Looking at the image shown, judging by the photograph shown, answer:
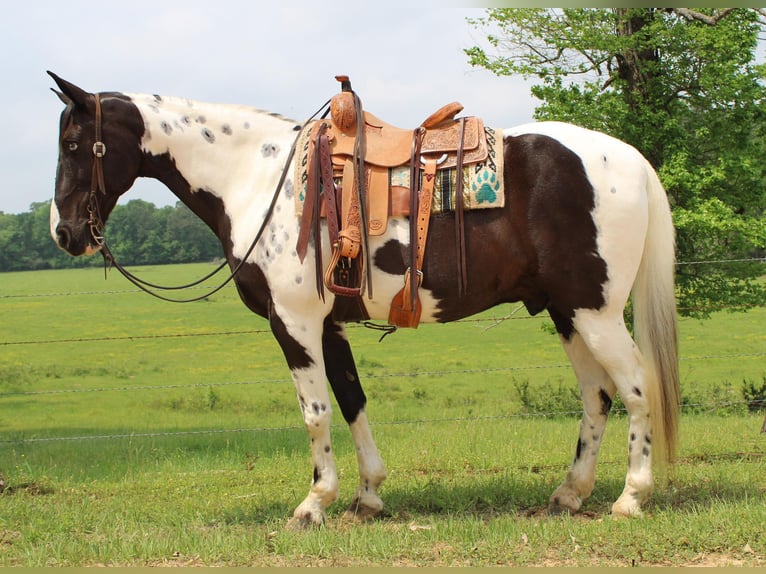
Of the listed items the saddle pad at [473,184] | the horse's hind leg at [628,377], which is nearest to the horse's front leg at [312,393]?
the saddle pad at [473,184]

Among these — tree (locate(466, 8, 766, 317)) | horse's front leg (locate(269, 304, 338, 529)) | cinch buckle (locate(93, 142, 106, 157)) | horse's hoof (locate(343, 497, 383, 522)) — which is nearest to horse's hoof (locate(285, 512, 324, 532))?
horse's front leg (locate(269, 304, 338, 529))

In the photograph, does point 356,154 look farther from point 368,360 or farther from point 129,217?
point 129,217

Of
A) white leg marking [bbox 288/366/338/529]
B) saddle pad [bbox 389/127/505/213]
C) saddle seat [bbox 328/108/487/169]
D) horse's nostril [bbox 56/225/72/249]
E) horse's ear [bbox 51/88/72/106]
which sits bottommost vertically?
white leg marking [bbox 288/366/338/529]

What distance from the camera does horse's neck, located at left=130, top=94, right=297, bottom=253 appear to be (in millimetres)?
4414

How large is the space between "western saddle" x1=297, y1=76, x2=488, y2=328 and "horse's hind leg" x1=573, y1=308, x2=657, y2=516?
2.47 feet

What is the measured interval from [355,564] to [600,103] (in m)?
7.25

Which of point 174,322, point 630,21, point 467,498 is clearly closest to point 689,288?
point 630,21

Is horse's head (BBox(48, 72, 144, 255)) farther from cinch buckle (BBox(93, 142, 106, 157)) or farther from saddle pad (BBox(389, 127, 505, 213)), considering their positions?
saddle pad (BBox(389, 127, 505, 213))

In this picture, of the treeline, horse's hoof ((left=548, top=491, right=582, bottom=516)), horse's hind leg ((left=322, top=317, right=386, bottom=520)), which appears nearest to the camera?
horse's hoof ((left=548, top=491, right=582, bottom=516))

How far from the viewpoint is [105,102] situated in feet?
14.3

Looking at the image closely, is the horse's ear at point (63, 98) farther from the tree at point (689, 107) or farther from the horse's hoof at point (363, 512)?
the tree at point (689, 107)

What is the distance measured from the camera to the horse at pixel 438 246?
412 centimetres

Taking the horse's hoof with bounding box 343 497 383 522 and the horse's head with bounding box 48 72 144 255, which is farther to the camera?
the horse's hoof with bounding box 343 497 383 522

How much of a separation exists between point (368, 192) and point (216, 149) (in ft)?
3.28
